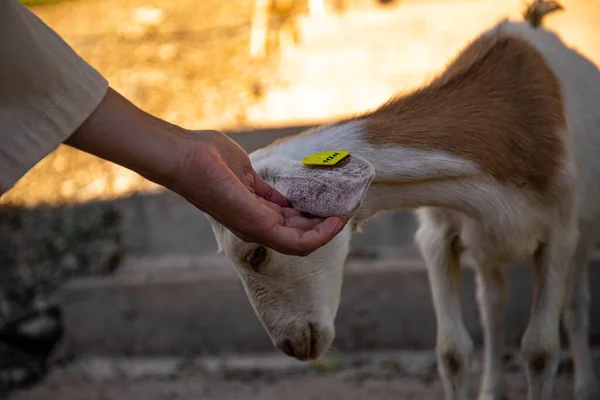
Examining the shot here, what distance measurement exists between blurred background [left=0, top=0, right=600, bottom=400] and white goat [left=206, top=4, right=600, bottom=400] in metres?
0.61

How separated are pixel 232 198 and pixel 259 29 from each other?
18.0 ft

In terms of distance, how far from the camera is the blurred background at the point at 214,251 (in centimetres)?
429

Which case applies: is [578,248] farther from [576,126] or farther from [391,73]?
[391,73]

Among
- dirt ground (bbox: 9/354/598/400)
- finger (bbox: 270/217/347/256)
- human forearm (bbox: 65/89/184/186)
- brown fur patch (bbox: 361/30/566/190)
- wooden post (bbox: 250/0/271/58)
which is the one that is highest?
human forearm (bbox: 65/89/184/186)

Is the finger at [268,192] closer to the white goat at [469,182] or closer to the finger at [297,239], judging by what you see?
the white goat at [469,182]

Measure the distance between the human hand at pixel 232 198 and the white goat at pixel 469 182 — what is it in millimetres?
382

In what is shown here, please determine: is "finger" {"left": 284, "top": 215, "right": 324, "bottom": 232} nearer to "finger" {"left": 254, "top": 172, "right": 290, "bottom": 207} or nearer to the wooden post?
"finger" {"left": 254, "top": 172, "right": 290, "bottom": 207}

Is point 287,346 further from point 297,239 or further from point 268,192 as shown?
point 297,239

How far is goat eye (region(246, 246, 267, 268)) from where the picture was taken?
2.45 meters

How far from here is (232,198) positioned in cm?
179

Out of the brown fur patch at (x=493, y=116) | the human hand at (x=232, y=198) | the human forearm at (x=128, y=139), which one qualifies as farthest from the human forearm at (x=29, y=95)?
the brown fur patch at (x=493, y=116)

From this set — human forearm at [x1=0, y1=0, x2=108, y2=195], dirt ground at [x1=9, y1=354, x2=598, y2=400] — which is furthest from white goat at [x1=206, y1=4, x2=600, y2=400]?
human forearm at [x1=0, y1=0, x2=108, y2=195]

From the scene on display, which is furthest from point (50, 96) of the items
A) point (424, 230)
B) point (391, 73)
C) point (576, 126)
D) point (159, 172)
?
point (391, 73)

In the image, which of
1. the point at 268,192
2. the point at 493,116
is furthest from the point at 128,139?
the point at 493,116
